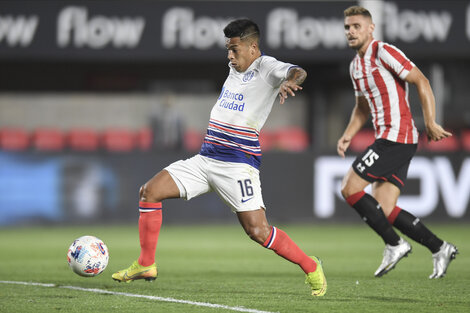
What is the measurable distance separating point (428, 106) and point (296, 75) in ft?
5.28

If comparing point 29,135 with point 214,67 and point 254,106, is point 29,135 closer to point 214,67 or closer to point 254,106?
point 214,67

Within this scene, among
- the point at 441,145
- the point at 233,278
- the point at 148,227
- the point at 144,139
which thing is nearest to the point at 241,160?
the point at 148,227

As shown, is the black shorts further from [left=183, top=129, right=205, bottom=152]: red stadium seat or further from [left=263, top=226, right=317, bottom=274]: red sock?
[left=183, top=129, right=205, bottom=152]: red stadium seat

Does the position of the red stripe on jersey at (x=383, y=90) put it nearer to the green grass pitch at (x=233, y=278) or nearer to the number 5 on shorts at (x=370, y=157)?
the number 5 on shorts at (x=370, y=157)

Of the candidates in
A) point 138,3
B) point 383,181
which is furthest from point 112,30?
point 383,181

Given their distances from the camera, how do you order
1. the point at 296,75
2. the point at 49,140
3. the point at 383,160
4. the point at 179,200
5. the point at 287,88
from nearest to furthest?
the point at 287,88, the point at 296,75, the point at 383,160, the point at 179,200, the point at 49,140

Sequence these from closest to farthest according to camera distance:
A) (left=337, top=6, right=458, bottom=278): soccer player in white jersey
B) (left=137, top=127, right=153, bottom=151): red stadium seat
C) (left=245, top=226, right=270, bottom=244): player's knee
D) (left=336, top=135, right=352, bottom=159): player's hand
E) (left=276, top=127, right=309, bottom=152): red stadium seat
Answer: (left=245, top=226, right=270, bottom=244): player's knee → (left=337, top=6, right=458, bottom=278): soccer player in white jersey → (left=336, top=135, right=352, bottom=159): player's hand → (left=137, top=127, right=153, bottom=151): red stadium seat → (left=276, top=127, right=309, bottom=152): red stadium seat

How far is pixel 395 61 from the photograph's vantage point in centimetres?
716

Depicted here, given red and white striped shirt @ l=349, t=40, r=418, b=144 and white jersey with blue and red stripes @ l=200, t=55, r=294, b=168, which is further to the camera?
red and white striped shirt @ l=349, t=40, r=418, b=144

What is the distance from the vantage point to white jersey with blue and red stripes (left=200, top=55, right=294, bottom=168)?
627cm

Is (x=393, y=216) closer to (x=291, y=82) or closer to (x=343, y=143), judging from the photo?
(x=343, y=143)

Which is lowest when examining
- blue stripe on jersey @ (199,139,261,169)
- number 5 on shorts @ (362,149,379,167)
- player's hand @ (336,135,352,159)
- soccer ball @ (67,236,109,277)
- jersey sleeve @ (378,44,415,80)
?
soccer ball @ (67,236,109,277)

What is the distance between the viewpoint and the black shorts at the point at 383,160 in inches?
286

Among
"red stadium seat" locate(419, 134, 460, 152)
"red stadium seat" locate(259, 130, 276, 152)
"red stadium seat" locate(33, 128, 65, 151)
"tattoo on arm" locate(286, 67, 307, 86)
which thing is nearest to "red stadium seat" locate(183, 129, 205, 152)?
"red stadium seat" locate(259, 130, 276, 152)
